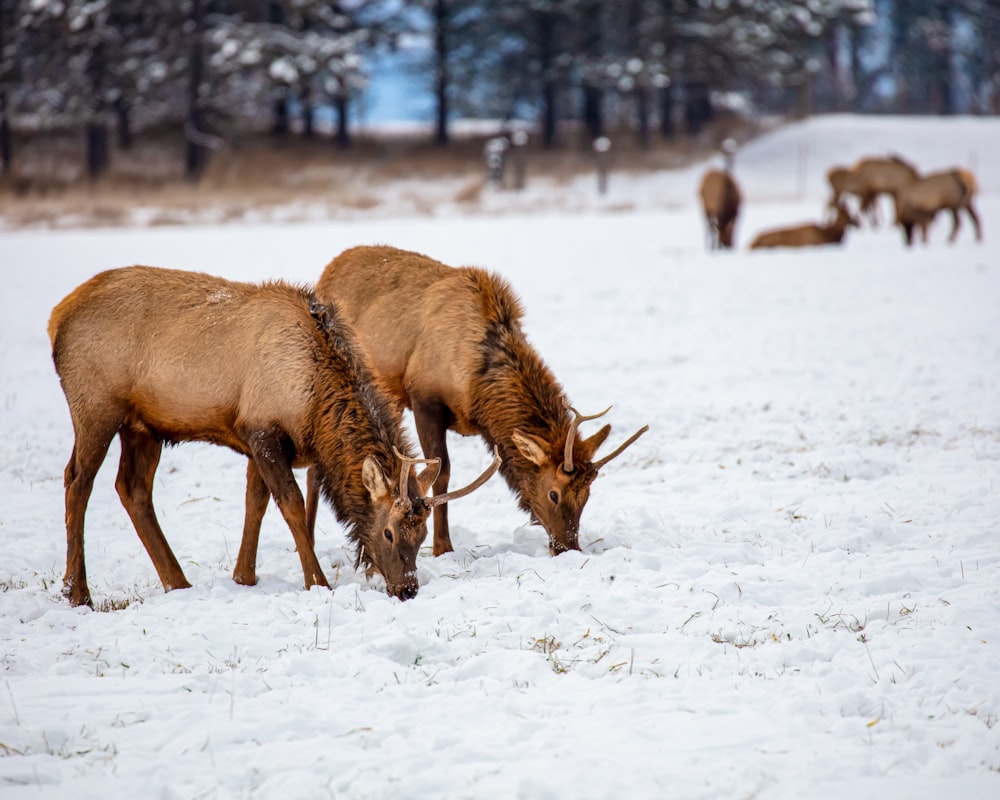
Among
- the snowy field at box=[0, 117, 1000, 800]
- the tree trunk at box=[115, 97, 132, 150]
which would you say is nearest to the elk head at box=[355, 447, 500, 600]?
the snowy field at box=[0, 117, 1000, 800]

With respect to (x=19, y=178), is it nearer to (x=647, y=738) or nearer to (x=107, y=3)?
(x=107, y=3)

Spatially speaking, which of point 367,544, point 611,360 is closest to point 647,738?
point 367,544

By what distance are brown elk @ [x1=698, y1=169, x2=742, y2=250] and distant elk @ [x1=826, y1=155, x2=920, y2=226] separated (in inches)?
120

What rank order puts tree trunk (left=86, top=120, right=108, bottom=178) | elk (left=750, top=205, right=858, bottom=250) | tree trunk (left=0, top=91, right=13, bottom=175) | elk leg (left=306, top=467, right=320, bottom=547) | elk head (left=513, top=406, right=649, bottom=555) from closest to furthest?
1. elk head (left=513, top=406, right=649, bottom=555)
2. elk leg (left=306, top=467, right=320, bottom=547)
3. elk (left=750, top=205, right=858, bottom=250)
4. tree trunk (left=0, top=91, right=13, bottom=175)
5. tree trunk (left=86, top=120, right=108, bottom=178)

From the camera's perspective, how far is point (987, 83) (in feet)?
229

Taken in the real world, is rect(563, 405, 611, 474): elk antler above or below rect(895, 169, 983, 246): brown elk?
below

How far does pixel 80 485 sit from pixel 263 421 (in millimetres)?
1109

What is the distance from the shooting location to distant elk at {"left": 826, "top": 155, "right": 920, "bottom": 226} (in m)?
23.9

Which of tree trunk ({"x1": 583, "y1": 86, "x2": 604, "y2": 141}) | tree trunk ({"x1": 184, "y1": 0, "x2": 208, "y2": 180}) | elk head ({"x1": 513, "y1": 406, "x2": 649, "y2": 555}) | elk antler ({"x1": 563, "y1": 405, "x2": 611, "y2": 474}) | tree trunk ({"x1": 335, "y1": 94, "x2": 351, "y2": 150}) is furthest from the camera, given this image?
tree trunk ({"x1": 583, "y1": 86, "x2": 604, "y2": 141})

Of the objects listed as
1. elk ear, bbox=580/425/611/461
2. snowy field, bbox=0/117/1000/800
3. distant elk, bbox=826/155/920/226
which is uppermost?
distant elk, bbox=826/155/920/226

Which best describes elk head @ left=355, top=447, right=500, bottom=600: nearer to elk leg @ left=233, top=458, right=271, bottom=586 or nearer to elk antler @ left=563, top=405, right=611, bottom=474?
elk antler @ left=563, top=405, right=611, bottom=474

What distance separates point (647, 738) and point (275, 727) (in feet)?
4.67

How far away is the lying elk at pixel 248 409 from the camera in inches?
228

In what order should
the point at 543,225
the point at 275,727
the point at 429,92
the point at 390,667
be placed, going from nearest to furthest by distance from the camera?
the point at 275,727, the point at 390,667, the point at 543,225, the point at 429,92
